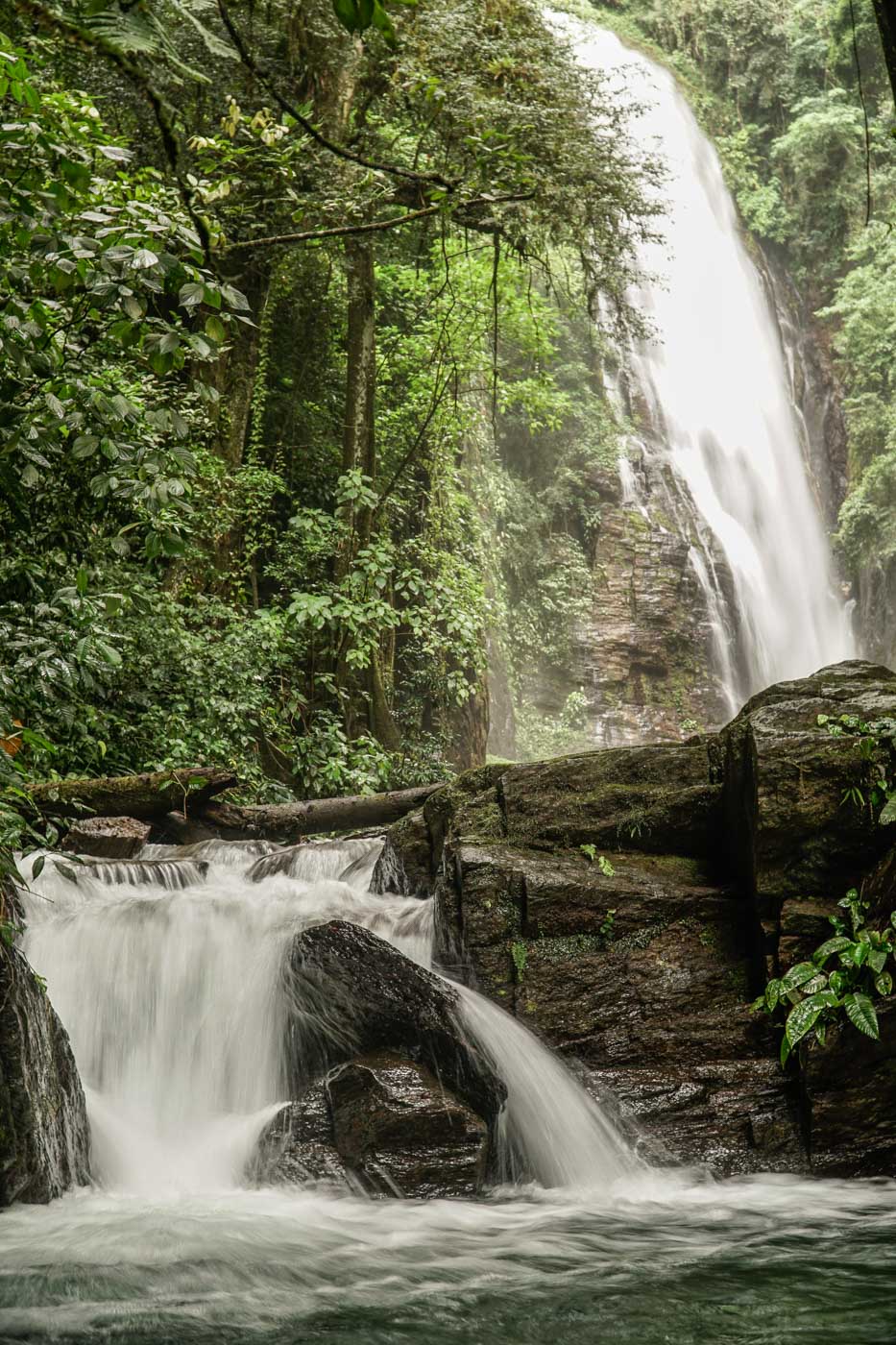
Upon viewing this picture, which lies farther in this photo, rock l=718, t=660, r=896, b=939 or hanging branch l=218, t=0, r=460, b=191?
rock l=718, t=660, r=896, b=939

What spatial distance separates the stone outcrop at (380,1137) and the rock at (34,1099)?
0.80 meters

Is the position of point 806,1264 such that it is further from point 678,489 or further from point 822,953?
point 678,489

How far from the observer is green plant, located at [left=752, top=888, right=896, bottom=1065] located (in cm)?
461

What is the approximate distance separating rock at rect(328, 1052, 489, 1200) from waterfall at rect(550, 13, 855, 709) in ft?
62.5

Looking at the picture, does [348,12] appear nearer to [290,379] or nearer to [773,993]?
[773,993]

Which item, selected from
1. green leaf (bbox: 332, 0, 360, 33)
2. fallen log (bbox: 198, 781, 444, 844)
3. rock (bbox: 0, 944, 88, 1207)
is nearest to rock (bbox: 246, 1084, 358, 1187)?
rock (bbox: 0, 944, 88, 1207)

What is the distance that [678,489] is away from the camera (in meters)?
24.9

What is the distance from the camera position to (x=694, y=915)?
5.69 metres

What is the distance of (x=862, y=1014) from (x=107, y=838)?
5.48 meters

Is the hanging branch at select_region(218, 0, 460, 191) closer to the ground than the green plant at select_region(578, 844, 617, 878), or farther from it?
farther from it

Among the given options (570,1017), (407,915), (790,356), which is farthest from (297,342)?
(790,356)

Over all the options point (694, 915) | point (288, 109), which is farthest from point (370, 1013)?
point (288, 109)

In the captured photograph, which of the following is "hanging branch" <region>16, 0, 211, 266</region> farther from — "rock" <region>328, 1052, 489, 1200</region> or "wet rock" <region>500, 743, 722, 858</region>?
"wet rock" <region>500, 743, 722, 858</region>

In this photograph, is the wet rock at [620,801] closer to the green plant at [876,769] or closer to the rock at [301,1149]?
the green plant at [876,769]
